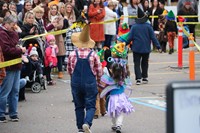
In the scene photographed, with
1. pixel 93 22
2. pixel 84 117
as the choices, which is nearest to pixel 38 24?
pixel 93 22

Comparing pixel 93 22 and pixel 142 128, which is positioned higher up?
pixel 93 22

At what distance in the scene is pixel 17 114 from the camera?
9.91m

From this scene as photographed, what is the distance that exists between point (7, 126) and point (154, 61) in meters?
9.81

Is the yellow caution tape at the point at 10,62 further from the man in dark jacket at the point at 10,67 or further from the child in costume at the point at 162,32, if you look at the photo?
the child in costume at the point at 162,32

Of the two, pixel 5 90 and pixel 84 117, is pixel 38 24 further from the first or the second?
pixel 84 117

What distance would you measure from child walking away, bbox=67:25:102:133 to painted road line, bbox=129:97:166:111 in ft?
9.75

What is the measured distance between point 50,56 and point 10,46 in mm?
4693

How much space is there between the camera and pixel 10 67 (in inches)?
355

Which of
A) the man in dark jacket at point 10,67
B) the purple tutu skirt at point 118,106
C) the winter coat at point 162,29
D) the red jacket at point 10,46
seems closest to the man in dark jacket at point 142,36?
the man in dark jacket at point 10,67

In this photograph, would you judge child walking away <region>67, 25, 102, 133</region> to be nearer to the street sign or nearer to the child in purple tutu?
the child in purple tutu

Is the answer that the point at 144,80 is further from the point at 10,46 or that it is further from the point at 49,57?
the point at 10,46

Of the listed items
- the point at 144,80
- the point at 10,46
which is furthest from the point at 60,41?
the point at 10,46

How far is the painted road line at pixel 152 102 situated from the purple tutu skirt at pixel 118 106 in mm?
2233

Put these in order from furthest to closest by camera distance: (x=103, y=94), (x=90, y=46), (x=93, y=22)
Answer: (x=93, y=22) < (x=103, y=94) < (x=90, y=46)
